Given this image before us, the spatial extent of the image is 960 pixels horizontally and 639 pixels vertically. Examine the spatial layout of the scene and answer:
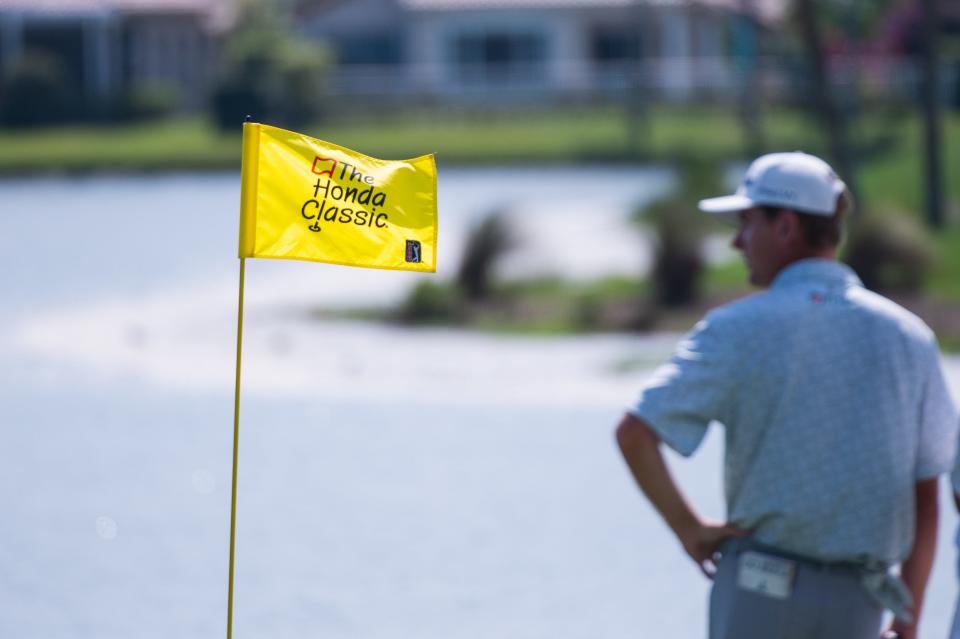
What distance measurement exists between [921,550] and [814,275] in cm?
62

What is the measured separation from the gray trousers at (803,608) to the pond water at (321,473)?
12.3 ft

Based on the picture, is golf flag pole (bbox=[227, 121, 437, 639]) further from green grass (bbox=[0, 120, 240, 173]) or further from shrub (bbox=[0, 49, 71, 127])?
shrub (bbox=[0, 49, 71, 127])

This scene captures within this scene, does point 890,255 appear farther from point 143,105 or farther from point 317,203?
point 143,105

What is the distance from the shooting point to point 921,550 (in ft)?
12.8

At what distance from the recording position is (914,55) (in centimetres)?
5303

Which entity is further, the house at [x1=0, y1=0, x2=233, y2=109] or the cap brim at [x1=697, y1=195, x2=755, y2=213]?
the house at [x1=0, y1=0, x2=233, y2=109]

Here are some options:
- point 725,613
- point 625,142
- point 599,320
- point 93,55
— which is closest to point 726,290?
point 599,320

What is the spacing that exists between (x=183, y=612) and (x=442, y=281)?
10.3 meters

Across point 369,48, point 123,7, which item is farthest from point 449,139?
point 369,48

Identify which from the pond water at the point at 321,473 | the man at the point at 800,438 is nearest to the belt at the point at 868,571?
the man at the point at 800,438

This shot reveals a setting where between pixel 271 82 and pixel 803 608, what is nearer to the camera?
pixel 803 608

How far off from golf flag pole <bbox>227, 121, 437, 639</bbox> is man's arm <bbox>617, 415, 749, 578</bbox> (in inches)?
43.5

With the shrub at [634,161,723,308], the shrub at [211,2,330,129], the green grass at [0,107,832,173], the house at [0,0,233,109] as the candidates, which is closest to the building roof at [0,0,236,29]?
the house at [0,0,233,109]

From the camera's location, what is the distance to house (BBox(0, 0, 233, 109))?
181ft
